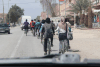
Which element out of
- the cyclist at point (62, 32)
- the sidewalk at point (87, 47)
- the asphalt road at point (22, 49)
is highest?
the cyclist at point (62, 32)

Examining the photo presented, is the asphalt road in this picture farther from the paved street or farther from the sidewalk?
the sidewalk

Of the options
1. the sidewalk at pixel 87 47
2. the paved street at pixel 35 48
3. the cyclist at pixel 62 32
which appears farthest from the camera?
the paved street at pixel 35 48

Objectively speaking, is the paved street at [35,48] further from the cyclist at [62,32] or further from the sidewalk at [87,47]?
the cyclist at [62,32]

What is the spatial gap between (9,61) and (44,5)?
190ft

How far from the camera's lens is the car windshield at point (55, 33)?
927 centimetres

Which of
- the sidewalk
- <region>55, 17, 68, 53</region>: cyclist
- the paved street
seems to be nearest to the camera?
Answer: <region>55, 17, 68, 53</region>: cyclist

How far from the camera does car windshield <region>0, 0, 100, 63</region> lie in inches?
365

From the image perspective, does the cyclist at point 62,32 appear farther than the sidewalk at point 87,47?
No

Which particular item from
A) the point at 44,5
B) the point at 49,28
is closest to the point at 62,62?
the point at 49,28

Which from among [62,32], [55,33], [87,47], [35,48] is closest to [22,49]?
[35,48]

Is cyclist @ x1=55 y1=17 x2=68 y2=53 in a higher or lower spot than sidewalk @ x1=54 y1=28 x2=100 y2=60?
higher

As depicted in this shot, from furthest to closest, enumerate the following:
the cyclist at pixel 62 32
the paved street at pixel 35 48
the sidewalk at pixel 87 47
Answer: the paved street at pixel 35 48, the sidewalk at pixel 87 47, the cyclist at pixel 62 32

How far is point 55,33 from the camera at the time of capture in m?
30.2

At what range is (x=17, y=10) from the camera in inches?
4793
